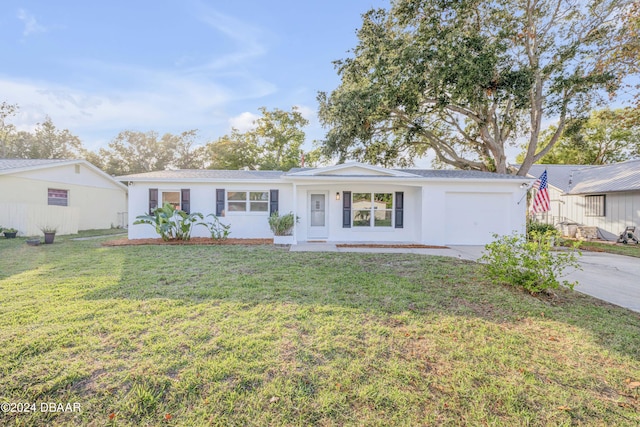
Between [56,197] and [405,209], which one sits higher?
[56,197]

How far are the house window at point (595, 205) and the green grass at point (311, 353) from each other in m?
14.7

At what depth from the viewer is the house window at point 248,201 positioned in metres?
11.9

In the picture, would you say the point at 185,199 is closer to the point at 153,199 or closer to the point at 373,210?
the point at 153,199

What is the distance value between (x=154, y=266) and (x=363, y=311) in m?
5.11

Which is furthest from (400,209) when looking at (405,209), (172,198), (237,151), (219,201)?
(237,151)

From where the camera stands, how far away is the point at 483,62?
11.9m

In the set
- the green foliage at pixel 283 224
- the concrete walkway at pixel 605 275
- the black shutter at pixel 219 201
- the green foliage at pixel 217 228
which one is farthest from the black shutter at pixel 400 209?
the black shutter at pixel 219 201

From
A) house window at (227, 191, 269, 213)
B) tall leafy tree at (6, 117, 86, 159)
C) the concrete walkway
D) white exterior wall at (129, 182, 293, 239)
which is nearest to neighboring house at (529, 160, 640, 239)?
the concrete walkway

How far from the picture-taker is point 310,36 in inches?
473

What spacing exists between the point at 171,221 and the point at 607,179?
73.0ft

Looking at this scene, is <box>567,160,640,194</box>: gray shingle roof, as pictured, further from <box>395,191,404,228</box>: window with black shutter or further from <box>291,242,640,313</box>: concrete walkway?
A: <box>395,191,404,228</box>: window with black shutter

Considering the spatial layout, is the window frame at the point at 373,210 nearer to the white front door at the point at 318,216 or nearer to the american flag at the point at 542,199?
the white front door at the point at 318,216

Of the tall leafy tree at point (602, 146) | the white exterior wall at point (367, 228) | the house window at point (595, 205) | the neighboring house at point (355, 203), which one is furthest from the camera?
the tall leafy tree at point (602, 146)

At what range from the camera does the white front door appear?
38.5 feet
